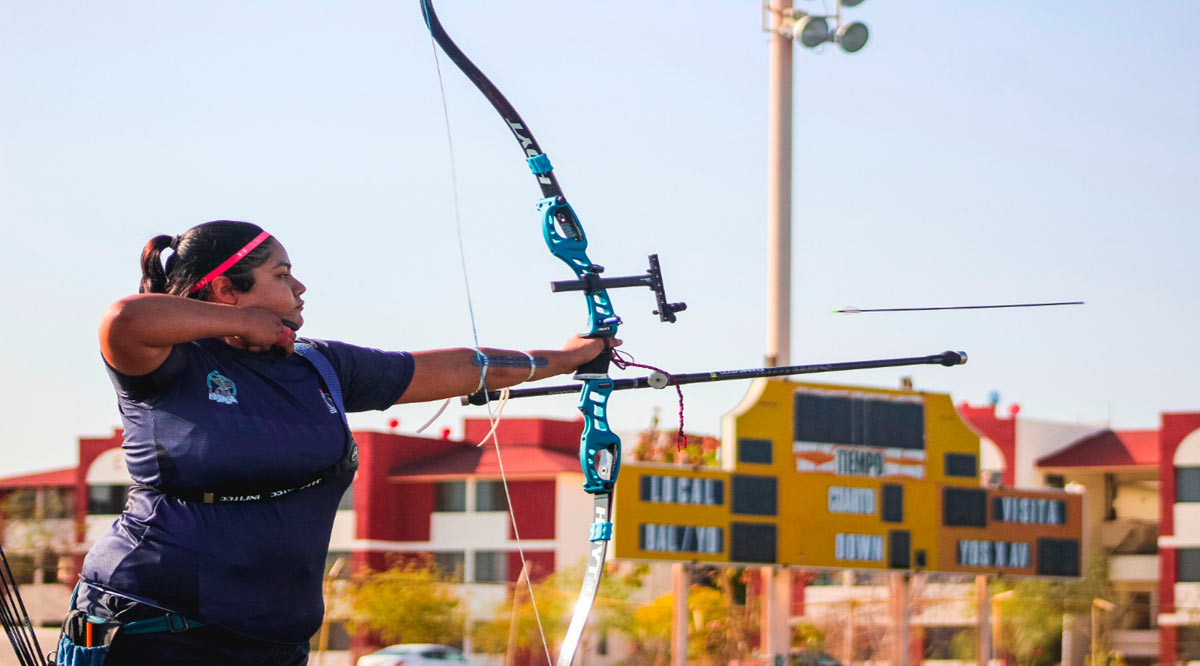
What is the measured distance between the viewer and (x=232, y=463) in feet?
10.1

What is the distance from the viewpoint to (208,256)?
3.28m

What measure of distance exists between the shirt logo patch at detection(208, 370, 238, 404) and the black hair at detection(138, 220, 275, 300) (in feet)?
0.71

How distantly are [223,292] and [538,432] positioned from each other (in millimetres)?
39194

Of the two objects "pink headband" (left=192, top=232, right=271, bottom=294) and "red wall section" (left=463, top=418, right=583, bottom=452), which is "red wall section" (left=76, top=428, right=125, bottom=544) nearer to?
"red wall section" (left=463, top=418, right=583, bottom=452)

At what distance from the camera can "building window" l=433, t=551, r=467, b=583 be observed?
4106 centimetres

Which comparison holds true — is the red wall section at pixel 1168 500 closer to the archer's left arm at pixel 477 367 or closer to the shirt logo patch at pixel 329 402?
the archer's left arm at pixel 477 367

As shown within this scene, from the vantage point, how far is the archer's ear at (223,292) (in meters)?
3.29

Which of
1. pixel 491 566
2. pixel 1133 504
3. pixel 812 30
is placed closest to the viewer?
pixel 812 30

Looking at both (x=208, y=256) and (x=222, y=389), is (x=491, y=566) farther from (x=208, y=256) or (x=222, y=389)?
(x=222, y=389)

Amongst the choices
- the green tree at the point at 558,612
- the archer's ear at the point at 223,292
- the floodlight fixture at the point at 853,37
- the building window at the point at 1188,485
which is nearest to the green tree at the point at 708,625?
the green tree at the point at 558,612

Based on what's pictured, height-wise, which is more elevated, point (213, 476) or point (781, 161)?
point (781, 161)

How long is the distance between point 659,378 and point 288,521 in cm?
118

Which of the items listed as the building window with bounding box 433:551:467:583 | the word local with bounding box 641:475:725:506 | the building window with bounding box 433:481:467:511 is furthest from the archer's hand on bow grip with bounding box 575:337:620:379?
the building window with bounding box 433:481:467:511

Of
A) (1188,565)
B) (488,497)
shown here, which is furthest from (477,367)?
(488,497)
